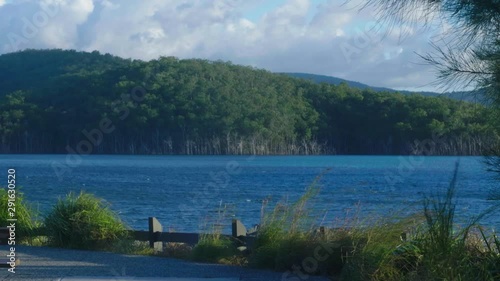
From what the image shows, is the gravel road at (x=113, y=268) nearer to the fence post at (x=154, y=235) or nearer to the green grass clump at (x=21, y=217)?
the fence post at (x=154, y=235)

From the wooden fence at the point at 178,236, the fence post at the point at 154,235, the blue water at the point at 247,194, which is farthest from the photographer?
the blue water at the point at 247,194

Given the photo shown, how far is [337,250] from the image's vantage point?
37.4 ft

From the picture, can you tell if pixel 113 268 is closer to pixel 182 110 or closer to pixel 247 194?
pixel 247 194

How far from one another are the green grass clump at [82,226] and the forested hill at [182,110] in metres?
79.5

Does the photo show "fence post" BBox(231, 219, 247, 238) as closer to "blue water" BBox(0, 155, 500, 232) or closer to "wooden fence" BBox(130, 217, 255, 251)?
"wooden fence" BBox(130, 217, 255, 251)

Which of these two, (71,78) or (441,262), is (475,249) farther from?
(71,78)

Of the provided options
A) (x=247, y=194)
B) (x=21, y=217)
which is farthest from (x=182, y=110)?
(x=21, y=217)

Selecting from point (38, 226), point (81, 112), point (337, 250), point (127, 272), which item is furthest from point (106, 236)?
point (81, 112)

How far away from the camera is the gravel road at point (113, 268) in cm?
1123

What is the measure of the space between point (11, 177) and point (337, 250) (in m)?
6.47

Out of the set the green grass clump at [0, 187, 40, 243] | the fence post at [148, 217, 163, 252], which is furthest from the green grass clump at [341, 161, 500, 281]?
the green grass clump at [0, 187, 40, 243]

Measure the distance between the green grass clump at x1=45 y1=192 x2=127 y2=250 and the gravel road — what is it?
0.80 meters

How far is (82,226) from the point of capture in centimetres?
1452

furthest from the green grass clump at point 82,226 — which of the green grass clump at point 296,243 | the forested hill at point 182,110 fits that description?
the forested hill at point 182,110
